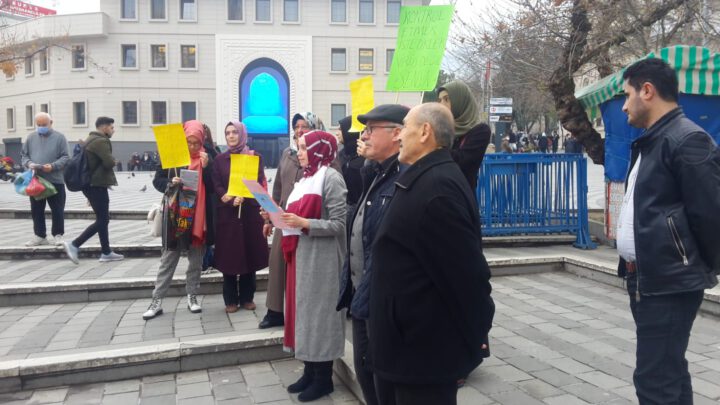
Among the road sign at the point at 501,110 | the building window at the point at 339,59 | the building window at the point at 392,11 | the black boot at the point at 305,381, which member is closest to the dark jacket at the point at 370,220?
the black boot at the point at 305,381

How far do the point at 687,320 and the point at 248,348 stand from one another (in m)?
3.32

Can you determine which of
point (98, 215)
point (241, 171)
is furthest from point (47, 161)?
point (241, 171)

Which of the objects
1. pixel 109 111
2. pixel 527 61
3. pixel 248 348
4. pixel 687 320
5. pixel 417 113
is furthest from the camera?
pixel 109 111

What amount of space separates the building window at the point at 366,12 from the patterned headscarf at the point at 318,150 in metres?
45.2

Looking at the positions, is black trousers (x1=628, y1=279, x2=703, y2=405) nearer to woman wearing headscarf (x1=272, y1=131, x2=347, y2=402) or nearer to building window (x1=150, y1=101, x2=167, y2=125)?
woman wearing headscarf (x1=272, y1=131, x2=347, y2=402)

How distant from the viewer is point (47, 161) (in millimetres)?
8883

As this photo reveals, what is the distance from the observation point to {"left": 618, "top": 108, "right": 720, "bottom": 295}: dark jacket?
258cm

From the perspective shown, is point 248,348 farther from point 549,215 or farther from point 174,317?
point 549,215

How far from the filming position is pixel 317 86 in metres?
46.5

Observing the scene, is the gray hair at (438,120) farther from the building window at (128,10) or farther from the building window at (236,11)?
the building window at (128,10)

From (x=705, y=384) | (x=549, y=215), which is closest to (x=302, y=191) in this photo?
(x=705, y=384)

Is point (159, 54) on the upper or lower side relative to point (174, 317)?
upper

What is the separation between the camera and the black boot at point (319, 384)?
161 inches

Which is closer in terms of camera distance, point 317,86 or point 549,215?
point 549,215
